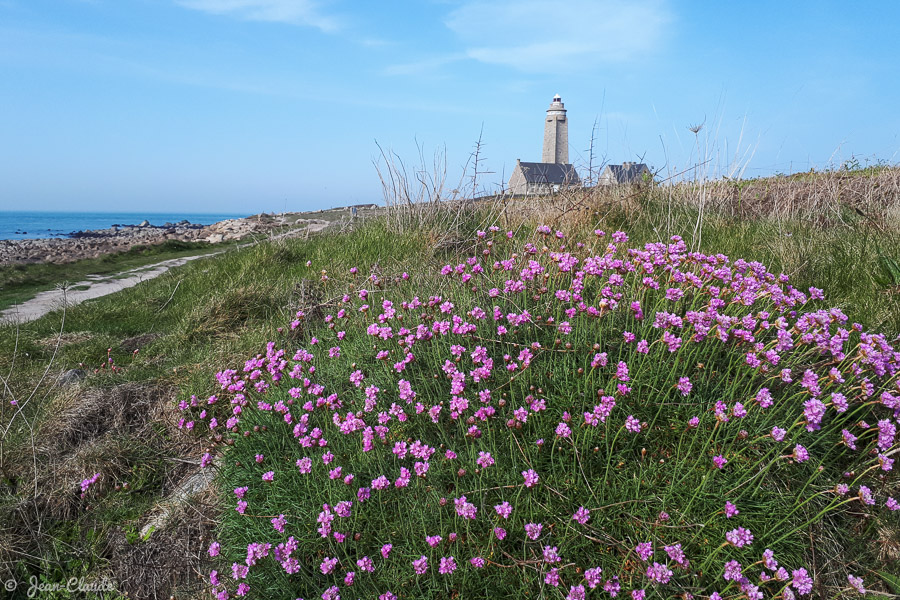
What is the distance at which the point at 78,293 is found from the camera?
9.80m

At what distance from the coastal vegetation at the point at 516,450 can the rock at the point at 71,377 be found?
4 cm

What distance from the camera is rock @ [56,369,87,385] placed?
4.75 meters

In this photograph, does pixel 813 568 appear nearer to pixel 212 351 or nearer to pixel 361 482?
pixel 361 482

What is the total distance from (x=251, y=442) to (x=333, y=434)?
622 millimetres

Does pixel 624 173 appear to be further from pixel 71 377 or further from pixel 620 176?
pixel 71 377

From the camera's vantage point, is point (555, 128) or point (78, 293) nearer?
point (78, 293)

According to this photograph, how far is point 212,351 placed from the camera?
5.07 metres

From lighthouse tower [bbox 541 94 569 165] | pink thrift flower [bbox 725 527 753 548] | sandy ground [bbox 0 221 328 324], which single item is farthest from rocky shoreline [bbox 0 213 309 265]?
lighthouse tower [bbox 541 94 569 165]

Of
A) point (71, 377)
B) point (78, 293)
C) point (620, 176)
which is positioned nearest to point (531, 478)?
point (71, 377)

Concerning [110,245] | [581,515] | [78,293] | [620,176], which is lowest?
[78,293]

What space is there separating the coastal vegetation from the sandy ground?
416 cm

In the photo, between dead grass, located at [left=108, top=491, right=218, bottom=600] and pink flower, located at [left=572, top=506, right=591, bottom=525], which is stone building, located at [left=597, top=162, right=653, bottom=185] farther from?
dead grass, located at [left=108, top=491, right=218, bottom=600]

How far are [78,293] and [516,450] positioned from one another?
10.4m

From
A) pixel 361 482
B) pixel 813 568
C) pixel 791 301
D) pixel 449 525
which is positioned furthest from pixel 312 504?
pixel 791 301
